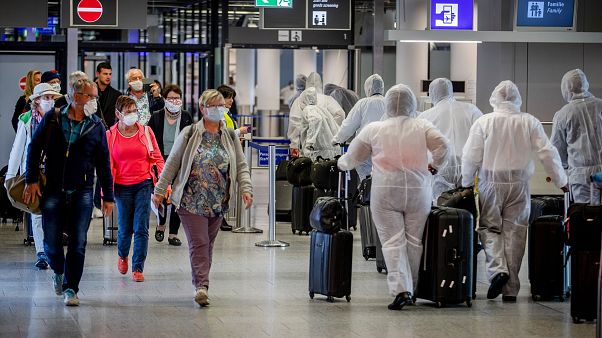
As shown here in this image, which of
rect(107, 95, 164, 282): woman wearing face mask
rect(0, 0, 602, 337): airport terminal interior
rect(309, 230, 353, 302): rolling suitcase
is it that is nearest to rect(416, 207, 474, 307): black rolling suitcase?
rect(0, 0, 602, 337): airport terminal interior

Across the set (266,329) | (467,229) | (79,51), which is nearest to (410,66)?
(79,51)

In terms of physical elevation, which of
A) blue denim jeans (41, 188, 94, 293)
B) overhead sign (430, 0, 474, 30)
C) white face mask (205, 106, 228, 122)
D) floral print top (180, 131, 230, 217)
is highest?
overhead sign (430, 0, 474, 30)

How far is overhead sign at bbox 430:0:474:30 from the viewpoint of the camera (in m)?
15.5

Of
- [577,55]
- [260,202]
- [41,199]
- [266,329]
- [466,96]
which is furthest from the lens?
[466,96]

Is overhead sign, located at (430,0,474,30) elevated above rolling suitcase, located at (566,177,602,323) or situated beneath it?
elevated above

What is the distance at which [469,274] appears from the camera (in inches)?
364

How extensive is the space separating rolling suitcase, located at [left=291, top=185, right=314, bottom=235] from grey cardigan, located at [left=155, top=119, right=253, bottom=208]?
5.52 metres

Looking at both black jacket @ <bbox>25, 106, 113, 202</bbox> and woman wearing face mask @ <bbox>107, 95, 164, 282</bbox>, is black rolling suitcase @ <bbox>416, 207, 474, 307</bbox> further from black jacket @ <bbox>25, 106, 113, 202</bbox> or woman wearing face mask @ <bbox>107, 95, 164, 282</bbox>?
woman wearing face mask @ <bbox>107, 95, 164, 282</bbox>

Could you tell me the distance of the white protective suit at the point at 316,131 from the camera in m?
15.2

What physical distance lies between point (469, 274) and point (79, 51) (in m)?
12.1

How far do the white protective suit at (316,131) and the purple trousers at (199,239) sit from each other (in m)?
6.07

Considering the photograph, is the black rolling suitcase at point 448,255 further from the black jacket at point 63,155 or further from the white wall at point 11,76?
the white wall at point 11,76

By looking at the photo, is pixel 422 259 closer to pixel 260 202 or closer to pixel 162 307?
pixel 162 307

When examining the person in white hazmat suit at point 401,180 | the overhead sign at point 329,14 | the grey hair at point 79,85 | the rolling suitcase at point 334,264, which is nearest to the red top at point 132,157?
the grey hair at point 79,85
